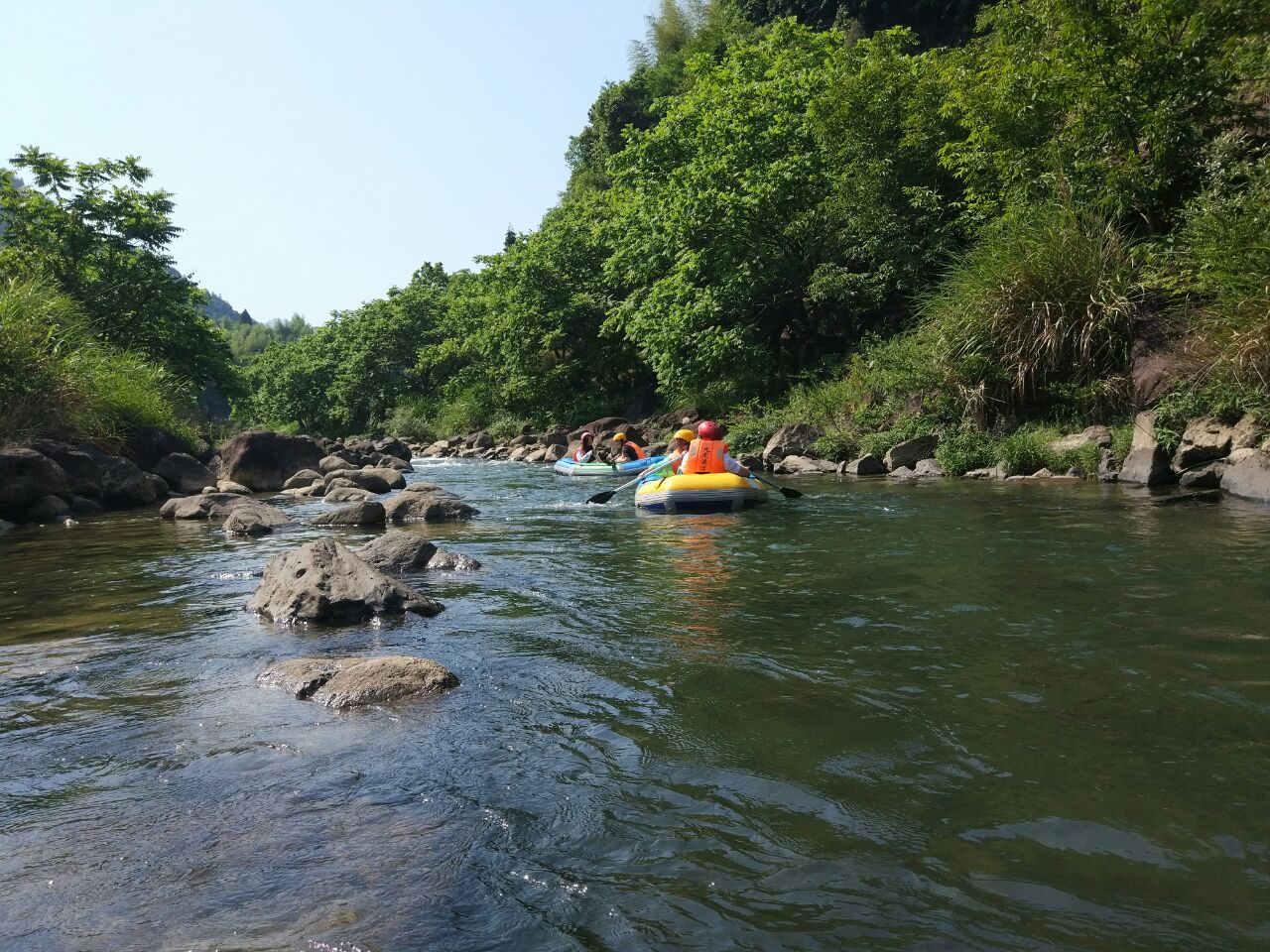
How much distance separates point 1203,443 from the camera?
38.0 feet

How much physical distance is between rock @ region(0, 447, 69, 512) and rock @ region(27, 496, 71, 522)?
2.6 inches

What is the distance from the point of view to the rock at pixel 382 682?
4.68 metres

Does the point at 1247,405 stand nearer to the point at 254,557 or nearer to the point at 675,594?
the point at 675,594

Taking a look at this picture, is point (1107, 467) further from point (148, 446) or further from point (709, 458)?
point (148, 446)

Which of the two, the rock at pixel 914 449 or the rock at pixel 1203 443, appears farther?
the rock at pixel 914 449

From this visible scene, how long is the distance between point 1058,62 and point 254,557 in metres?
13.8

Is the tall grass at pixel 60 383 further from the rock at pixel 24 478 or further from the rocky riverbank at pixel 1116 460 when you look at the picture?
the rocky riverbank at pixel 1116 460

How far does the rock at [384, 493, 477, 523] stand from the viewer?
1280 centimetres

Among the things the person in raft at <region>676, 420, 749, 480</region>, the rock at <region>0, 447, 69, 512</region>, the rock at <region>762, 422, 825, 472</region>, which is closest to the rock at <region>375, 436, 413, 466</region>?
the rock at <region>762, 422, 825, 472</region>

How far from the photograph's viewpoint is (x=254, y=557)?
9.88 metres

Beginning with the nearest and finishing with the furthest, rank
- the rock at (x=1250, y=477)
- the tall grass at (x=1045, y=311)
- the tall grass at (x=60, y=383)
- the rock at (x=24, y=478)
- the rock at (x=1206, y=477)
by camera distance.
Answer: the rock at (x=1250, y=477) < the rock at (x=1206, y=477) < the rock at (x=24, y=478) < the tall grass at (x=1045, y=311) < the tall grass at (x=60, y=383)

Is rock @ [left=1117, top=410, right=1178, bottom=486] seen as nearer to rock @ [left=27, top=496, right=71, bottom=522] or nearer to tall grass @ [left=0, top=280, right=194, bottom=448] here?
rock @ [left=27, top=496, right=71, bottom=522]

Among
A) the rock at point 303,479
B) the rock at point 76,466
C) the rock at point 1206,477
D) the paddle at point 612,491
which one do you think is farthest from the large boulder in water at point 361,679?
the rock at point 303,479

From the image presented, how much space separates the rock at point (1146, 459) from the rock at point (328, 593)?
977 cm
